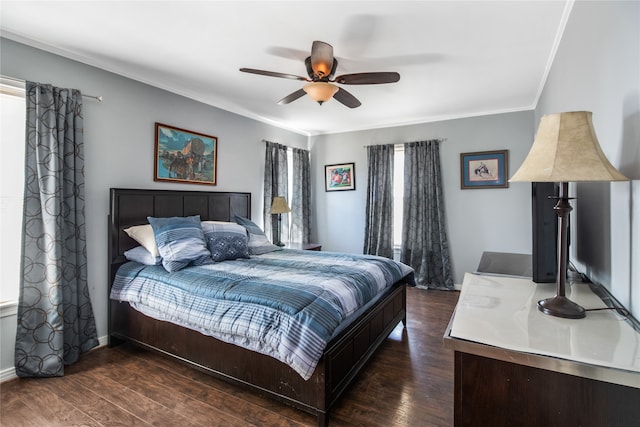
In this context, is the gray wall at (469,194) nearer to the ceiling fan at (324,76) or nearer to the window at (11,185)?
the ceiling fan at (324,76)

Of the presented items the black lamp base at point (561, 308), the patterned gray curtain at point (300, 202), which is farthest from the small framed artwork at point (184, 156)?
the black lamp base at point (561, 308)

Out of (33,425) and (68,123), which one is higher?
(68,123)

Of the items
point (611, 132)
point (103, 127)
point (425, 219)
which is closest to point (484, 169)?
point (425, 219)

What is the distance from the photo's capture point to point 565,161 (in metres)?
1.04

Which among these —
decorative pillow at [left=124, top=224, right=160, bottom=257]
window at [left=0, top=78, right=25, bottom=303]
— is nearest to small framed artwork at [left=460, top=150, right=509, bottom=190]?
decorative pillow at [left=124, top=224, right=160, bottom=257]

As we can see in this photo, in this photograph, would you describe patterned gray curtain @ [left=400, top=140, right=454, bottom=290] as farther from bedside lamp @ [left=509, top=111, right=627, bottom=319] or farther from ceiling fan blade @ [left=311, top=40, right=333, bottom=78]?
bedside lamp @ [left=509, top=111, right=627, bottom=319]

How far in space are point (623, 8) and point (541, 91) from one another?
2.65 meters

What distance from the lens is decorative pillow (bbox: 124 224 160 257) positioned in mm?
2740

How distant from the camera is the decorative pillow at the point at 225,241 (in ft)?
9.75

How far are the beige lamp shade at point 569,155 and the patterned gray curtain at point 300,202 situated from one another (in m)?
4.34

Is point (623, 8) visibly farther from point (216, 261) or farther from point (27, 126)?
point (27, 126)

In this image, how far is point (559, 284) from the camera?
3.78 feet

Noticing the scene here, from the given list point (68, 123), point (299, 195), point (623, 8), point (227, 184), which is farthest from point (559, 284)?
point (299, 195)

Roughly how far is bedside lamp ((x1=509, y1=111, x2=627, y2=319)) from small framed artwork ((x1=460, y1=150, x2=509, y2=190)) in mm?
3531
